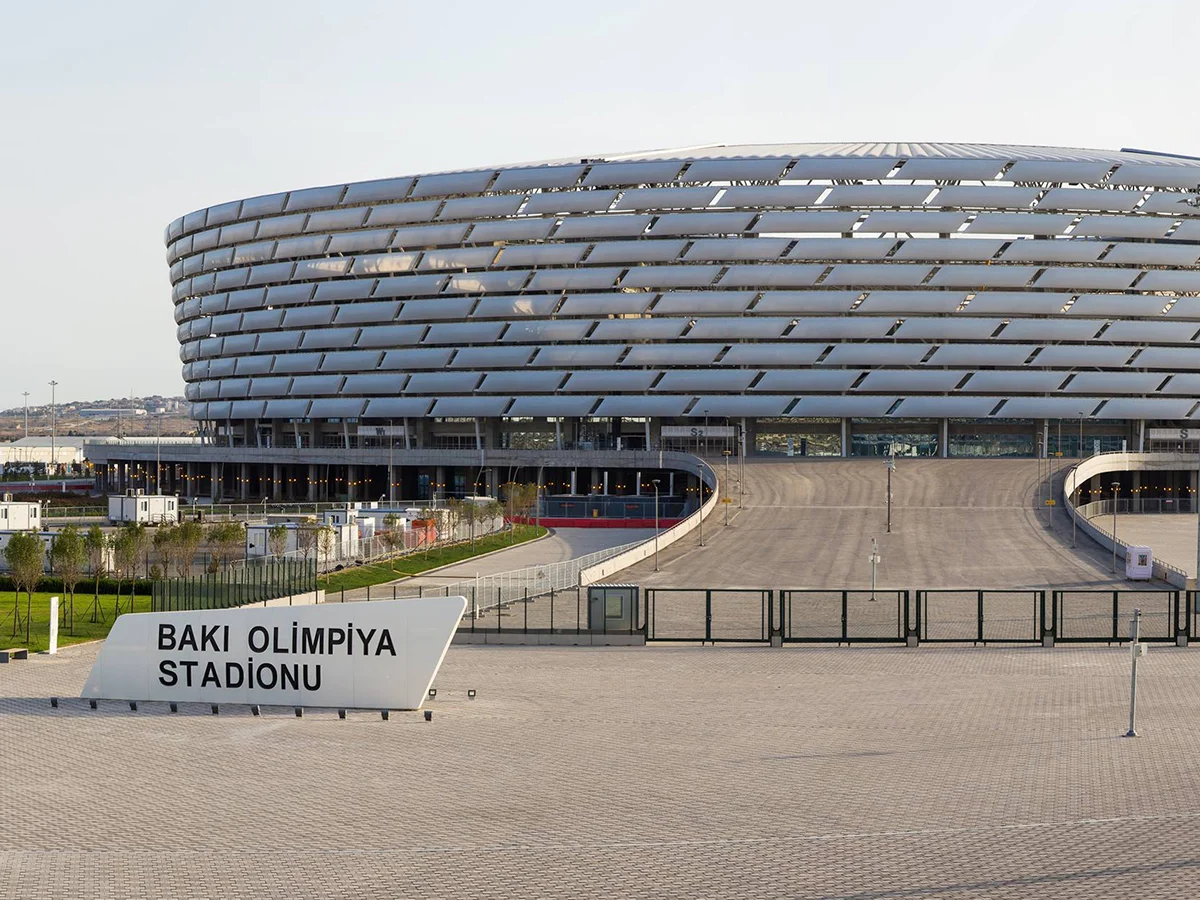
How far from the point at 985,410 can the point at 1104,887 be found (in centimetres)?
9195

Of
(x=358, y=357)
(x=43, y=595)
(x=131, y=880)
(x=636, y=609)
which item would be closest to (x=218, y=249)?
(x=358, y=357)

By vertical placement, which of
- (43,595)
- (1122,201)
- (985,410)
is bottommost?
(43,595)

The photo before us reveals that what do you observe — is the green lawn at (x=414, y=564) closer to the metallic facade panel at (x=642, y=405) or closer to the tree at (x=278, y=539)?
the tree at (x=278, y=539)

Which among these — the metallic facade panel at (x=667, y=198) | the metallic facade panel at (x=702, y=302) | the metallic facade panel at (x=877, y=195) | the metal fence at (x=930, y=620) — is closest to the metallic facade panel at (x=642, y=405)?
the metallic facade panel at (x=702, y=302)

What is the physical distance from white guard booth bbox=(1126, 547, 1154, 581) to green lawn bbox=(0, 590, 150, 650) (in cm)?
3173

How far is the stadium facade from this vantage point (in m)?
100

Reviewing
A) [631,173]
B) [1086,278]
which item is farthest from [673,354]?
[1086,278]

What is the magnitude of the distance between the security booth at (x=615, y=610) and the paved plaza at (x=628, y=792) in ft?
16.0

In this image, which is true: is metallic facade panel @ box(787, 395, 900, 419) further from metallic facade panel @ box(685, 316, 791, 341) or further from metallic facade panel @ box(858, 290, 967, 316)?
metallic facade panel @ box(858, 290, 967, 316)

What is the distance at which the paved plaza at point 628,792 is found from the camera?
1414 cm

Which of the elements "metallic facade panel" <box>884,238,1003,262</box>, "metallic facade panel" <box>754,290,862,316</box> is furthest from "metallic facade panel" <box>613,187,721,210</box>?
"metallic facade panel" <box>884,238,1003,262</box>

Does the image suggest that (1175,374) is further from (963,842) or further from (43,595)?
(963,842)

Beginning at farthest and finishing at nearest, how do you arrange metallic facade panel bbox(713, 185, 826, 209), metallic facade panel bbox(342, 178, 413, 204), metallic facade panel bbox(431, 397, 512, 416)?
metallic facade panel bbox(342, 178, 413, 204), metallic facade panel bbox(431, 397, 512, 416), metallic facade panel bbox(713, 185, 826, 209)

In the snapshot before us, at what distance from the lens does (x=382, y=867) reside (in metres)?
14.5
